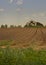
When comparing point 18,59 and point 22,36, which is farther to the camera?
point 22,36

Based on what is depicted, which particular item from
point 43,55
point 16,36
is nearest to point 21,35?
point 16,36

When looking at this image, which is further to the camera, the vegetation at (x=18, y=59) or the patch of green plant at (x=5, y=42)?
the patch of green plant at (x=5, y=42)

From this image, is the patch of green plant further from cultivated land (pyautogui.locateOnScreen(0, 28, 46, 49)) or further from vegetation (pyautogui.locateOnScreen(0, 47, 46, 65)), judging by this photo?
vegetation (pyautogui.locateOnScreen(0, 47, 46, 65))

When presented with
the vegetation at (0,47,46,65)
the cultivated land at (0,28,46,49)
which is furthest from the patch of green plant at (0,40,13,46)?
the vegetation at (0,47,46,65)

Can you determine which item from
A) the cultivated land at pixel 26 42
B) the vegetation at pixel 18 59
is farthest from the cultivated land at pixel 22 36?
the vegetation at pixel 18 59

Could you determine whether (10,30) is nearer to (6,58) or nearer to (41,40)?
(41,40)

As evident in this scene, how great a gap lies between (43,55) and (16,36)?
640 centimetres

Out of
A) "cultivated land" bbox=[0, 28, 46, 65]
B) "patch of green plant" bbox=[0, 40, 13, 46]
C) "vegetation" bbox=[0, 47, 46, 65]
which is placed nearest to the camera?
"vegetation" bbox=[0, 47, 46, 65]

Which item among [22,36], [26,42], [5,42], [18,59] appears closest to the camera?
[18,59]

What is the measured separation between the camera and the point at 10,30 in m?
20.2

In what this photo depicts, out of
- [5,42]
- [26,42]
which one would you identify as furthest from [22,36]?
[5,42]

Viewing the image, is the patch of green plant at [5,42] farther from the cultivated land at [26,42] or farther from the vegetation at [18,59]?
the vegetation at [18,59]

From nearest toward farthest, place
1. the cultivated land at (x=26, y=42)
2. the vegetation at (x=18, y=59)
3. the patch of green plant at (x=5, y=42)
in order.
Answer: the vegetation at (x=18, y=59) < the cultivated land at (x=26, y=42) < the patch of green plant at (x=5, y=42)

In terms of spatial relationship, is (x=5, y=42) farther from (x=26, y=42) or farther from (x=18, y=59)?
(x=18, y=59)
